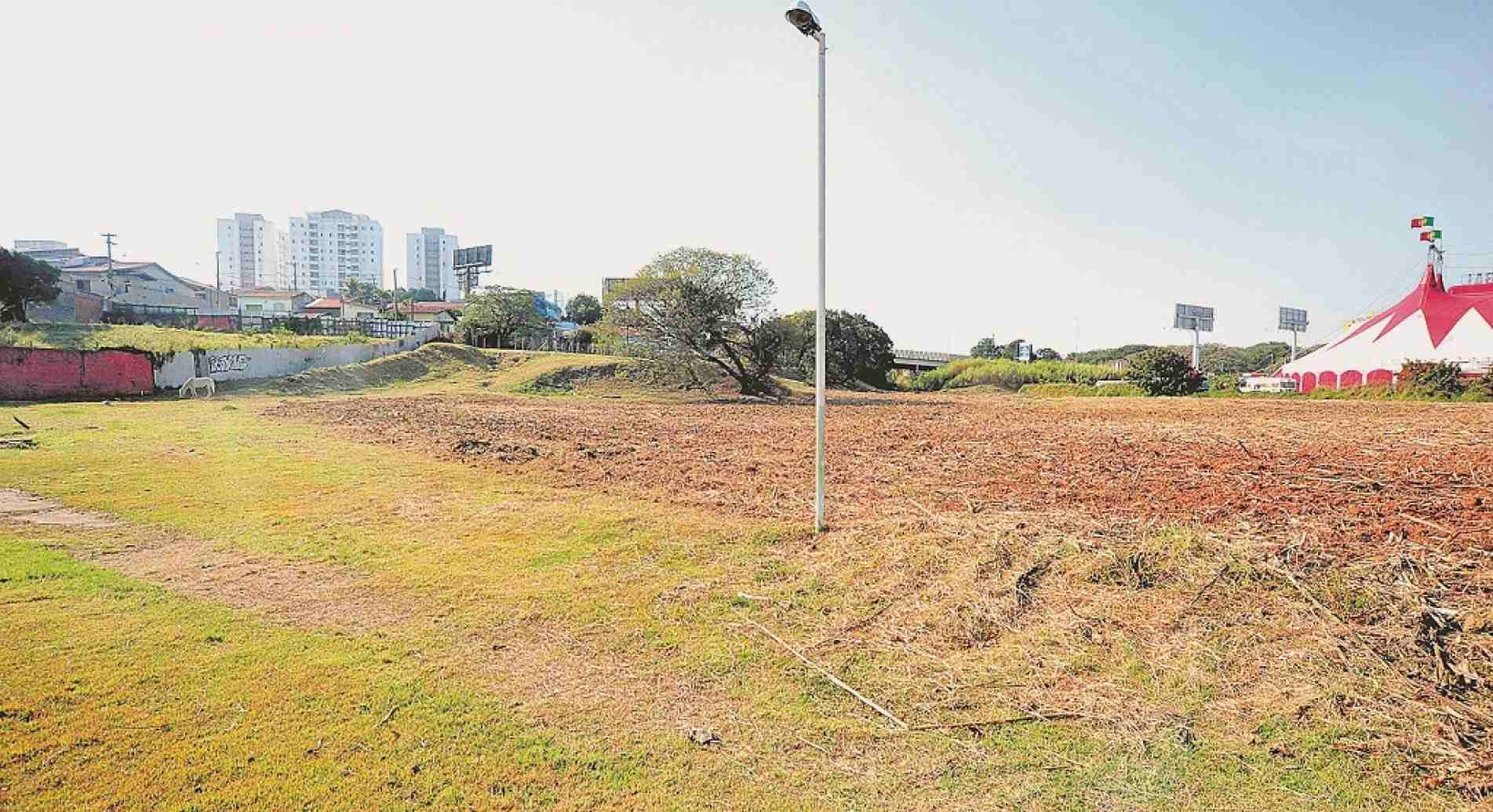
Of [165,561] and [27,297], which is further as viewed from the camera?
[27,297]

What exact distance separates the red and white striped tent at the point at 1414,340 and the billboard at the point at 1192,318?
655 inches

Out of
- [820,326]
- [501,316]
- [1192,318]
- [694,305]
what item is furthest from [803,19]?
[1192,318]

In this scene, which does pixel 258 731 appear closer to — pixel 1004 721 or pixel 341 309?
pixel 1004 721

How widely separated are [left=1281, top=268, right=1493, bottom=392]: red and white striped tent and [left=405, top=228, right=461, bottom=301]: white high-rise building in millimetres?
173970

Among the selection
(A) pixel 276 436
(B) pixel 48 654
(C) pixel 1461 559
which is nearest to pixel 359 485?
(B) pixel 48 654

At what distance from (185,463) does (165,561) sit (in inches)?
252

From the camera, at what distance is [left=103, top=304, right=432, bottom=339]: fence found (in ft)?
166

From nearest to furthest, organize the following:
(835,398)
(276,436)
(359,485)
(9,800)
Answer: (9,800)
(359,485)
(276,436)
(835,398)

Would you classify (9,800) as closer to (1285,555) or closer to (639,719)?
(639,719)

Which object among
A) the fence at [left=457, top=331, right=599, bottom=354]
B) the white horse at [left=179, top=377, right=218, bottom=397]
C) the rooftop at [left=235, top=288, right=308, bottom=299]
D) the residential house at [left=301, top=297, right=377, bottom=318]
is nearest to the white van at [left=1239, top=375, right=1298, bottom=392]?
the fence at [left=457, top=331, right=599, bottom=354]

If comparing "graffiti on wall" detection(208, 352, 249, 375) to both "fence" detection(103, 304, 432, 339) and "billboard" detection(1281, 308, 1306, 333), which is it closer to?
"fence" detection(103, 304, 432, 339)

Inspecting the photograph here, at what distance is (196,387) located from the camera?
2841cm

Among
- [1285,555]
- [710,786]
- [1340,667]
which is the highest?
[1285,555]

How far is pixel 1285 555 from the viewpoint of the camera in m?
5.48
